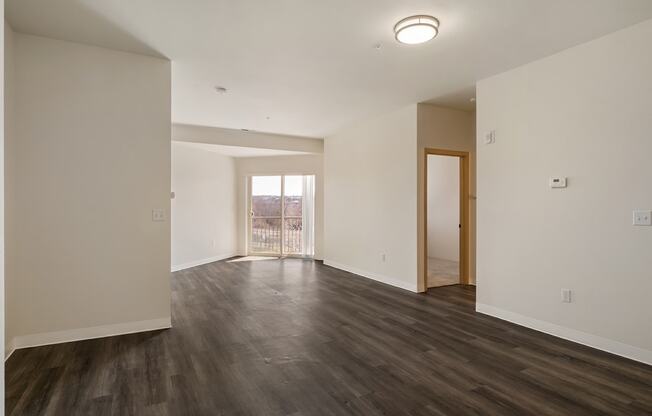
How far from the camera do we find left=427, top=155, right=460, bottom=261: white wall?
25.2 ft

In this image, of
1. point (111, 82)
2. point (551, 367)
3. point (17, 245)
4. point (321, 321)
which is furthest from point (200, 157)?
point (551, 367)

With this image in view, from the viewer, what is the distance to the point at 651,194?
261cm

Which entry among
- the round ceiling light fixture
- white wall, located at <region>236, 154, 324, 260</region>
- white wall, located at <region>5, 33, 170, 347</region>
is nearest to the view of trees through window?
white wall, located at <region>236, 154, 324, 260</region>

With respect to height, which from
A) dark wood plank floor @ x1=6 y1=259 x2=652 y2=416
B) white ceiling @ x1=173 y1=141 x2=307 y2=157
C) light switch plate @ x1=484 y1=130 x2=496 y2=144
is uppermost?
white ceiling @ x1=173 y1=141 x2=307 y2=157

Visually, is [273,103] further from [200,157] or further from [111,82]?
[200,157]

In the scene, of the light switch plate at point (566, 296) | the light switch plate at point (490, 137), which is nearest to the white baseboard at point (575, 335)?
the light switch plate at point (566, 296)

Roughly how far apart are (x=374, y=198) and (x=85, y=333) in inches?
163

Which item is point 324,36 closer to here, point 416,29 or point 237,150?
point 416,29

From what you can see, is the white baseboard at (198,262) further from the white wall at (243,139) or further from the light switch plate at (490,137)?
the light switch plate at (490,137)

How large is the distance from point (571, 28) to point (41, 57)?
4.42m

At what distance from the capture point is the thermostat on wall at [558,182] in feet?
10.3

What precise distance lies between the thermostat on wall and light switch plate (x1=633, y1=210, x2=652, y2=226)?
577mm

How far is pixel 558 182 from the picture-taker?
10.4 ft

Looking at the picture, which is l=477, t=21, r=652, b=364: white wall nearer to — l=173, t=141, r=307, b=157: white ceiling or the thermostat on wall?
the thermostat on wall
